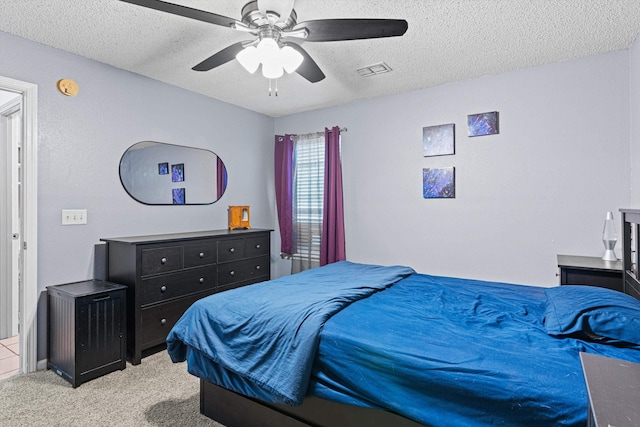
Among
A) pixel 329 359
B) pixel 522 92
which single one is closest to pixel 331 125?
pixel 522 92

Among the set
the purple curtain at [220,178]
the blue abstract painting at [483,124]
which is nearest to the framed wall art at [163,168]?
the purple curtain at [220,178]

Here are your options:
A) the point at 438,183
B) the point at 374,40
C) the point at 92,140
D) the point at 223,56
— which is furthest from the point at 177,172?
the point at 438,183

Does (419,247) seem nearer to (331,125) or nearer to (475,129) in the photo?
(475,129)

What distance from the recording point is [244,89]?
3.70 m

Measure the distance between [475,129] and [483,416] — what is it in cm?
282

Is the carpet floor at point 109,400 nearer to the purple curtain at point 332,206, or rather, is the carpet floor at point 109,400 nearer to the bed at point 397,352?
the bed at point 397,352

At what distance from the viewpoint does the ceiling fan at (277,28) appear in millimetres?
1756

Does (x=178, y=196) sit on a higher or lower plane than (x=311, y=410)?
higher

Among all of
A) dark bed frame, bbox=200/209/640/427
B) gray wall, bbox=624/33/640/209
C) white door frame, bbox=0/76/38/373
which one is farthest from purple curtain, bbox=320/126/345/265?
white door frame, bbox=0/76/38/373

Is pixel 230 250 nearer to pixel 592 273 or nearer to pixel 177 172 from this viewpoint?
pixel 177 172

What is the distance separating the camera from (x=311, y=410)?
1.64 metres

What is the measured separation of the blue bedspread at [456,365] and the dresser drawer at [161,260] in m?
1.85

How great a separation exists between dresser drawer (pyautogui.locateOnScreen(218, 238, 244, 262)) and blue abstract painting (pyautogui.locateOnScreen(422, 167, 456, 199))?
2.03 meters

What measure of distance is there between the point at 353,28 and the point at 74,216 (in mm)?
2613
